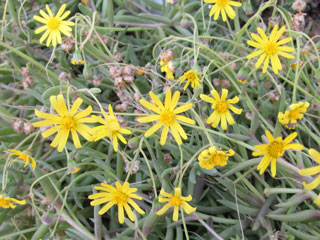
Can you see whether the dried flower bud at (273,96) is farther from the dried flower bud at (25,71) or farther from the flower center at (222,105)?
the dried flower bud at (25,71)

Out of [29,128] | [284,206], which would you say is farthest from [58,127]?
[284,206]

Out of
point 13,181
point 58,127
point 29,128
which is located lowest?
point 13,181

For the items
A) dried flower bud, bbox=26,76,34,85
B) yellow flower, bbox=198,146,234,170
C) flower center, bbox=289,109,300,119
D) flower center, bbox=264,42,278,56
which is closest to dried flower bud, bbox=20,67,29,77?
dried flower bud, bbox=26,76,34,85

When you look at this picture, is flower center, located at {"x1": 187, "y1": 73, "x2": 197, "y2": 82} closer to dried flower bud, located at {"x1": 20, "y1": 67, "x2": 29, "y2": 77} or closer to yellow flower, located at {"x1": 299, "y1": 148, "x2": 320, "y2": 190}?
yellow flower, located at {"x1": 299, "y1": 148, "x2": 320, "y2": 190}

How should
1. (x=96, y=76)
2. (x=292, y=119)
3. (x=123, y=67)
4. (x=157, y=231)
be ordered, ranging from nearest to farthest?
(x=292, y=119) < (x=157, y=231) < (x=123, y=67) < (x=96, y=76)

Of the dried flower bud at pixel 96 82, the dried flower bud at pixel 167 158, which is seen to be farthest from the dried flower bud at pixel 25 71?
the dried flower bud at pixel 167 158

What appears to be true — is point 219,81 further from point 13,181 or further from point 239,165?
point 13,181

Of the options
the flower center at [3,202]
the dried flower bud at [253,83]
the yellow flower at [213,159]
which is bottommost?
the flower center at [3,202]

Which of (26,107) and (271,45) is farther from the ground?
(271,45)

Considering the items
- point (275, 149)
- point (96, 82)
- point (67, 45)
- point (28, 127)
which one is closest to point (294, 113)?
point (275, 149)
